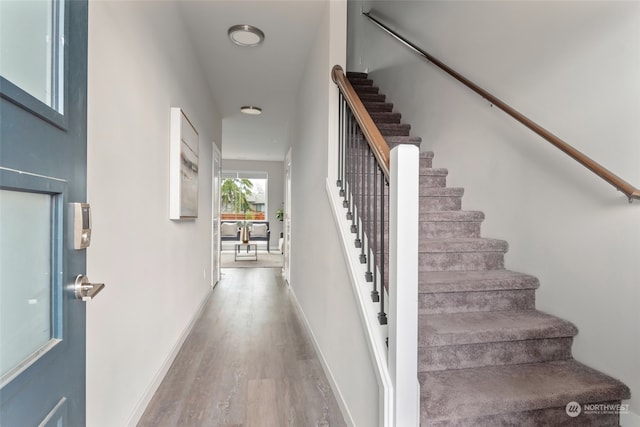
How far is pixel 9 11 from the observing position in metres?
0.62

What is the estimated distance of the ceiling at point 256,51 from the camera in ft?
8.41

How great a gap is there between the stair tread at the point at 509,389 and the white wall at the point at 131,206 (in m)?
1.38

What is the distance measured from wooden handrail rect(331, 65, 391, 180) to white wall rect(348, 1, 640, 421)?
1038 mm

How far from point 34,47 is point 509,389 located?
1.97 metres

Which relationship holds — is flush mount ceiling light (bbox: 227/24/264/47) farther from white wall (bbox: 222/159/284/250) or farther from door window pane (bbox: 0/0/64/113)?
white wall (bbox: 222/159/284/250)

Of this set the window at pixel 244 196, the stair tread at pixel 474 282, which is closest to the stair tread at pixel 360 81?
the stair tread at pixel 474 282

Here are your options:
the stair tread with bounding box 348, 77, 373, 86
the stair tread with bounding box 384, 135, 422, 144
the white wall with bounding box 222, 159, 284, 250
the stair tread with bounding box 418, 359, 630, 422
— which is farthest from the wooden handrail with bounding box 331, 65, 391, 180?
the white wall with bounding box 222, 159, 284, 250

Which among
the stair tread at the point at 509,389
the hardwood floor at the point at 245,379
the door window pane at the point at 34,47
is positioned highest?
the door window pane at the point at 34,47

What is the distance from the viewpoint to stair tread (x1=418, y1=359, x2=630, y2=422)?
4.46 ft

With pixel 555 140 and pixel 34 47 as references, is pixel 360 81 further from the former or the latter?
pixel 34 47

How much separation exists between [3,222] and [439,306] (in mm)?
1879

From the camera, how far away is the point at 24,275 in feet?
2.14

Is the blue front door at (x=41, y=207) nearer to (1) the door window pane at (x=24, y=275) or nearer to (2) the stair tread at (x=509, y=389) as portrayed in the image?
(1) the door window pane at (x=24, y=275)

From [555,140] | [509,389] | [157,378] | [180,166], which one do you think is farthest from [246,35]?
[509,389]
